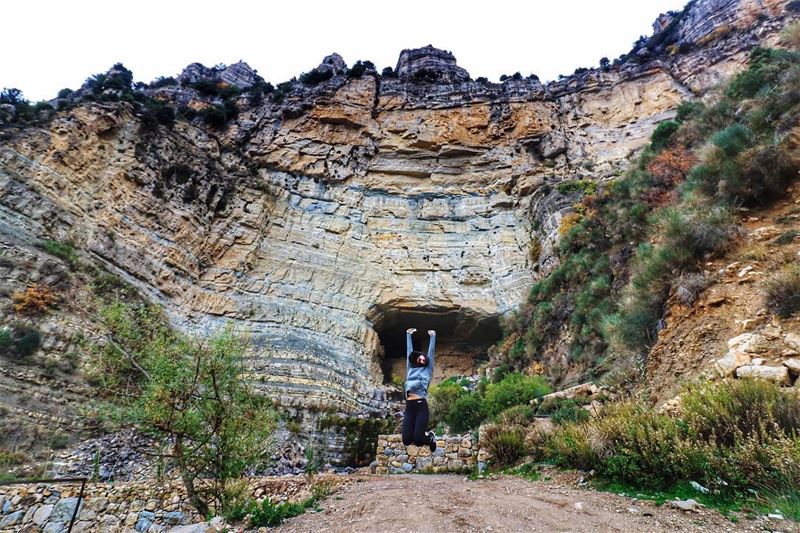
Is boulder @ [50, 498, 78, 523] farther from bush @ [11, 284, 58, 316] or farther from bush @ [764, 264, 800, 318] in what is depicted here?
bush @ [764, 264, 800, 318]

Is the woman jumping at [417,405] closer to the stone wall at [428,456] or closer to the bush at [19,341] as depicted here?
the stone wall at [428,456]

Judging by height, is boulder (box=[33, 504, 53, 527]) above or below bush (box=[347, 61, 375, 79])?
below

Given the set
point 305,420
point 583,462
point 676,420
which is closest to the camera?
point 676,420

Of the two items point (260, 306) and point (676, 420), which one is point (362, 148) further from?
point (676, 420)

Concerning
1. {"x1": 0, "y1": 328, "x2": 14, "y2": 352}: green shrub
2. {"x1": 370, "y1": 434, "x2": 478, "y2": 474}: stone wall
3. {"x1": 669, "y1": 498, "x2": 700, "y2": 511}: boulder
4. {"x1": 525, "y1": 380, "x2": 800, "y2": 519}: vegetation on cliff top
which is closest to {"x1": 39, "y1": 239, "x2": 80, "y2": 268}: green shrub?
{"x1": 0, "y1": 328, "x2": 14, "y2": 352}: green shrub

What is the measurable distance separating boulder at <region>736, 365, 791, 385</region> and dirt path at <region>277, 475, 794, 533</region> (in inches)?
78.7

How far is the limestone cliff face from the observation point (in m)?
17.3

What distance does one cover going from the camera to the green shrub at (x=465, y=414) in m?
11.5

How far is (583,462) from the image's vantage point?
527 centimetres

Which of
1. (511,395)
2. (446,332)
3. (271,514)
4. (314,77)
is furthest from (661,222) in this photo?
(314,77)

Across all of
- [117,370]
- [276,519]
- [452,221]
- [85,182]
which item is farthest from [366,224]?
[276,519]

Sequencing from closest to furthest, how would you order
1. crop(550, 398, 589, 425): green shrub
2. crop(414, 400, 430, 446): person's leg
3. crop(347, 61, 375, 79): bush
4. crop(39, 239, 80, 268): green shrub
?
1. crop(414, 400, 430, 446): person's leg
2. crop(550, 398, 589, 425): green shrub
3. crop(39, 239, 80, 268): green shrub
4. crop(347, 61, 375, 79): bush

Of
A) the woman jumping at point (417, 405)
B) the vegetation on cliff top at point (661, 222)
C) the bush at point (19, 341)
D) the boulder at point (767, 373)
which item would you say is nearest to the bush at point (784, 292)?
the vegetation on cliff top at point (661, 222)

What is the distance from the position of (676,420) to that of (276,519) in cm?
469
